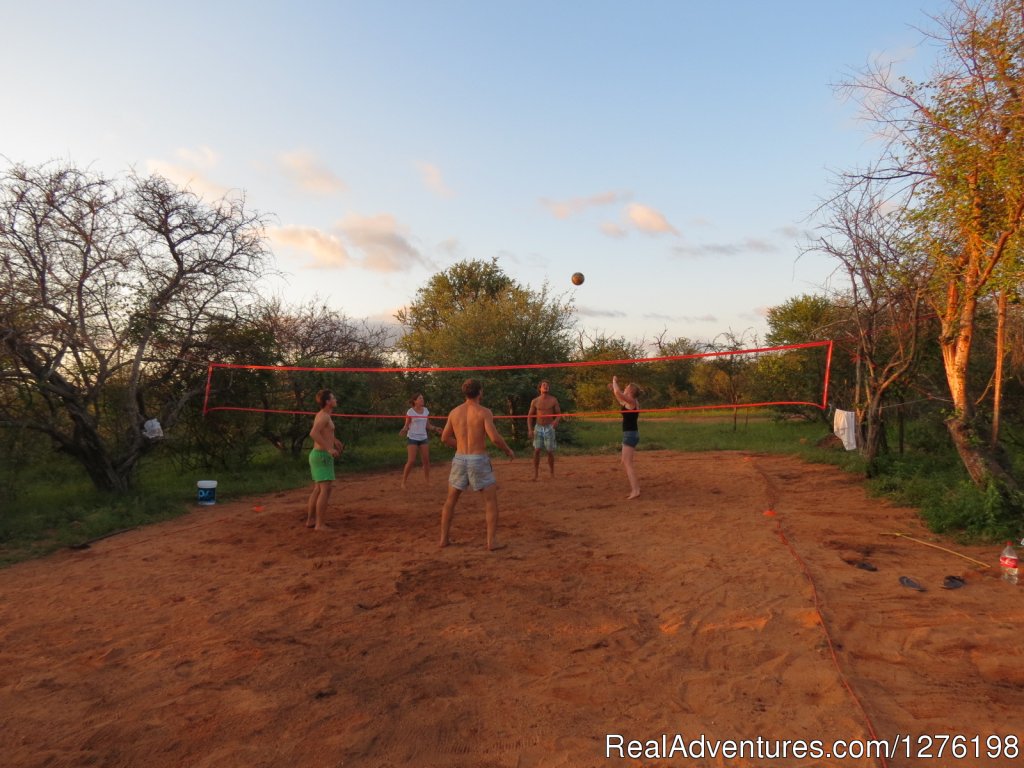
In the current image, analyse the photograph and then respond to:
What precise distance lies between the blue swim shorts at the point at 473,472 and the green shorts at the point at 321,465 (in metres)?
1.80

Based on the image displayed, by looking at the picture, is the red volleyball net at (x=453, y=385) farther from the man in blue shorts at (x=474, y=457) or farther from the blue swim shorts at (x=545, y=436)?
the man in blue shorts at (x=474, y=457)

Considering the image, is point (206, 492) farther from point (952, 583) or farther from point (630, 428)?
point (952, 583)

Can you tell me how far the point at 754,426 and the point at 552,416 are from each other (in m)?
13.1

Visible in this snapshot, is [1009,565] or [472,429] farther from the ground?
[472,429]

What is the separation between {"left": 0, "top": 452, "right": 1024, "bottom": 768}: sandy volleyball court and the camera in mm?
3047

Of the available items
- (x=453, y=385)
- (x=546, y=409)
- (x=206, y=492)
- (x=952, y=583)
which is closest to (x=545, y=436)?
(x=546, y=409)

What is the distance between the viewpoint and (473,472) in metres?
6.18

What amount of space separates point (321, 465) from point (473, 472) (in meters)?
2.04

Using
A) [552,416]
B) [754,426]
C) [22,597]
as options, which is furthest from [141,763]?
[754,426]

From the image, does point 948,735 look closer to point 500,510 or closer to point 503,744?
point 503,744

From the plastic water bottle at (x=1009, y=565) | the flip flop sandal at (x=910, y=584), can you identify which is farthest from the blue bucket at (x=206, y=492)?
the plastic water bottle at (x=1009, y=565)

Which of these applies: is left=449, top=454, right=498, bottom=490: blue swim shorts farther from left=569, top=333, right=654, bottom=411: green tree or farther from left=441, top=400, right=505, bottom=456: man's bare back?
left=569, top=333, right=654, bottom=411: green tree

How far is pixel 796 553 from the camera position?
5953mm

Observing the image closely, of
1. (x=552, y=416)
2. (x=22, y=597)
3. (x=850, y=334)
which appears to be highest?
(x=850, y=334)
